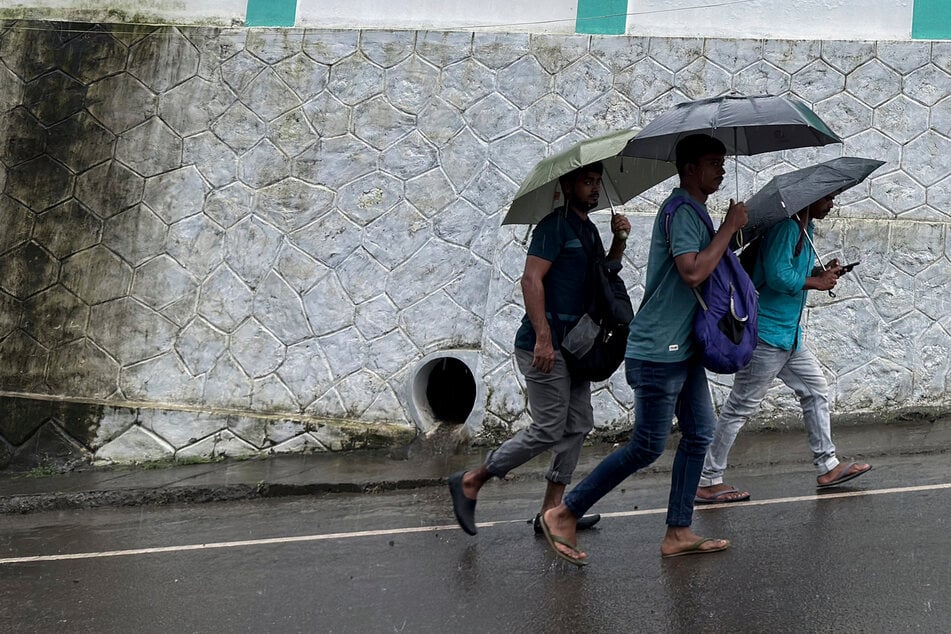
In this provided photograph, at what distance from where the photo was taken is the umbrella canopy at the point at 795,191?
5.63 metres

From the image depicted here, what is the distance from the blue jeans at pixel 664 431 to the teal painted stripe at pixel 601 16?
4.95 metres

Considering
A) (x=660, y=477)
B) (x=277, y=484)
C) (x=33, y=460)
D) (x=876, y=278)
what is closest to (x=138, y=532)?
(x=277, y=484)

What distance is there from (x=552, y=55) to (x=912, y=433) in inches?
162

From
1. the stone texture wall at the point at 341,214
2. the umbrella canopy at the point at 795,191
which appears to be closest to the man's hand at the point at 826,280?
the umbrella canopy at the point at 795,191

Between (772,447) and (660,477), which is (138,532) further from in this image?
(772,447)

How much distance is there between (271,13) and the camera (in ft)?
31.6

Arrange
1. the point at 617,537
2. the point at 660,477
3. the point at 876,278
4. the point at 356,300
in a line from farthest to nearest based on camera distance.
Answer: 1. the point at 356,300
2. the point at 876,278
3. the point at 660,477
4. the point at 617,537

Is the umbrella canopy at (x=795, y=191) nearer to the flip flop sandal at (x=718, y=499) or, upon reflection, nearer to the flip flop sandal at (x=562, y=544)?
the flip flop sandal at (x=718, y=499)

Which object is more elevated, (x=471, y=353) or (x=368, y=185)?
(x=368, y=185)

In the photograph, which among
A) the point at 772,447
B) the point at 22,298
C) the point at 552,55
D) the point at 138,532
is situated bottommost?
the point at 138,532

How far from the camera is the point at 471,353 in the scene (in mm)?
8484

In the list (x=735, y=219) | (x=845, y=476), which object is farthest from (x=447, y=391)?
(x=735, y=219)

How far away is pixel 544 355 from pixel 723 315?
90 cm

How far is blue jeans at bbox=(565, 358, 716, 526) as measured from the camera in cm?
469
